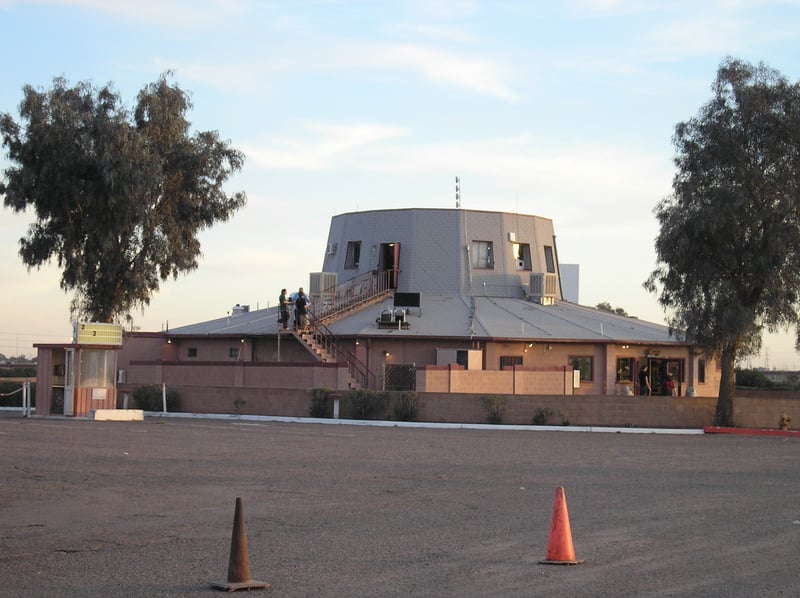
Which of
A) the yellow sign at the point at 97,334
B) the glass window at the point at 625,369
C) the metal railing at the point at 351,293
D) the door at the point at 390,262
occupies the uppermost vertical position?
the door at the point at 390,262

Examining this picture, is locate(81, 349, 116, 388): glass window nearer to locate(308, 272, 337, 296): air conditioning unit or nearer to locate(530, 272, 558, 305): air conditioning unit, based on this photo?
locate(308, 272, 337, 296): air conditioning unit

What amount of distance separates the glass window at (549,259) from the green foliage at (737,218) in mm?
20370

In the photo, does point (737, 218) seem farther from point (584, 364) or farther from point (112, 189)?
point (112, 189)

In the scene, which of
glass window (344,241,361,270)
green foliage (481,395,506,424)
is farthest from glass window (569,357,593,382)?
glass window (344,241,361,270)

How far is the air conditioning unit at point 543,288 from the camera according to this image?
Result: 52.7 m

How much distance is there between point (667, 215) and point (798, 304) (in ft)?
16.3

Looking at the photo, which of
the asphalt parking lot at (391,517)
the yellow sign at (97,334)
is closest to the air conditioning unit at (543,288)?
the yellow sign at (97,334)

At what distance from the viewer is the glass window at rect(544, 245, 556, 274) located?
56781mm

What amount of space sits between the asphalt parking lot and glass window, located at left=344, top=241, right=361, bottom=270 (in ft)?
92.6

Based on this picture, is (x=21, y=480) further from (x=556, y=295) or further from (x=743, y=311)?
(x=556, y=295)

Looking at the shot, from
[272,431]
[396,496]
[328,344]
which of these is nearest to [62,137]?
[328,344]

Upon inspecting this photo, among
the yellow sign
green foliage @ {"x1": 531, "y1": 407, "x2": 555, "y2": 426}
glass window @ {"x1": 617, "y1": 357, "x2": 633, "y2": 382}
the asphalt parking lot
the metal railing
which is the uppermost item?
the metal railing

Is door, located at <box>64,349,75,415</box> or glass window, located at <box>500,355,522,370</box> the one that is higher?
glass window, located at <box>500,355,522,370</box>

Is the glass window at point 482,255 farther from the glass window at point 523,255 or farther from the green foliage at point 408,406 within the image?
the green foliage at point 408,406
